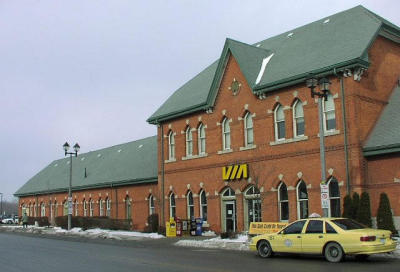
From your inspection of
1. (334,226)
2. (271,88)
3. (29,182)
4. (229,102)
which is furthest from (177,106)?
(29,182)

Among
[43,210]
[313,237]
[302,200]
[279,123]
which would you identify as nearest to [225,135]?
[279,123]

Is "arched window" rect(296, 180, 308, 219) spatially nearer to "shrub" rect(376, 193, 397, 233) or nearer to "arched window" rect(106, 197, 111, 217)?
"shrub" rect(376, 193, 397, 233)

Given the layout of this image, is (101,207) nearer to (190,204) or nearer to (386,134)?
(190,204)

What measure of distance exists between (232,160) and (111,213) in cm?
1887

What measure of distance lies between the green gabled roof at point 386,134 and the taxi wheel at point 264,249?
28.2 ft

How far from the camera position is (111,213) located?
152 feet

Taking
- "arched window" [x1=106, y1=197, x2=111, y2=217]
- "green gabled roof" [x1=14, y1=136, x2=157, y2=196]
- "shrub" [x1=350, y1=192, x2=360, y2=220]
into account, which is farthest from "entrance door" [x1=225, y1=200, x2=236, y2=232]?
"arched window" [x1=106, y1=197, x2=111, y2=217]

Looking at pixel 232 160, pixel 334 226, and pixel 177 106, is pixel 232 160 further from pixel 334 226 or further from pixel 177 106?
pixel 334 226

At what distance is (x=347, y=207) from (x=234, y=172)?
8.66 metres

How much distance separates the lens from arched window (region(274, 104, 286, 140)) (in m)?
28.5

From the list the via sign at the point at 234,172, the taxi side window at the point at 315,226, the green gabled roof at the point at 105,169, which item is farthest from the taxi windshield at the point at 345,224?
the green gabled roof at the point at 105,169

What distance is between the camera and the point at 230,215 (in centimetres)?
3167

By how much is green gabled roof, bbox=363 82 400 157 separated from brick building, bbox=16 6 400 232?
0.05m

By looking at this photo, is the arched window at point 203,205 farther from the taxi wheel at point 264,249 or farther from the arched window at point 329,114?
the taxi wheel at point 264,249
